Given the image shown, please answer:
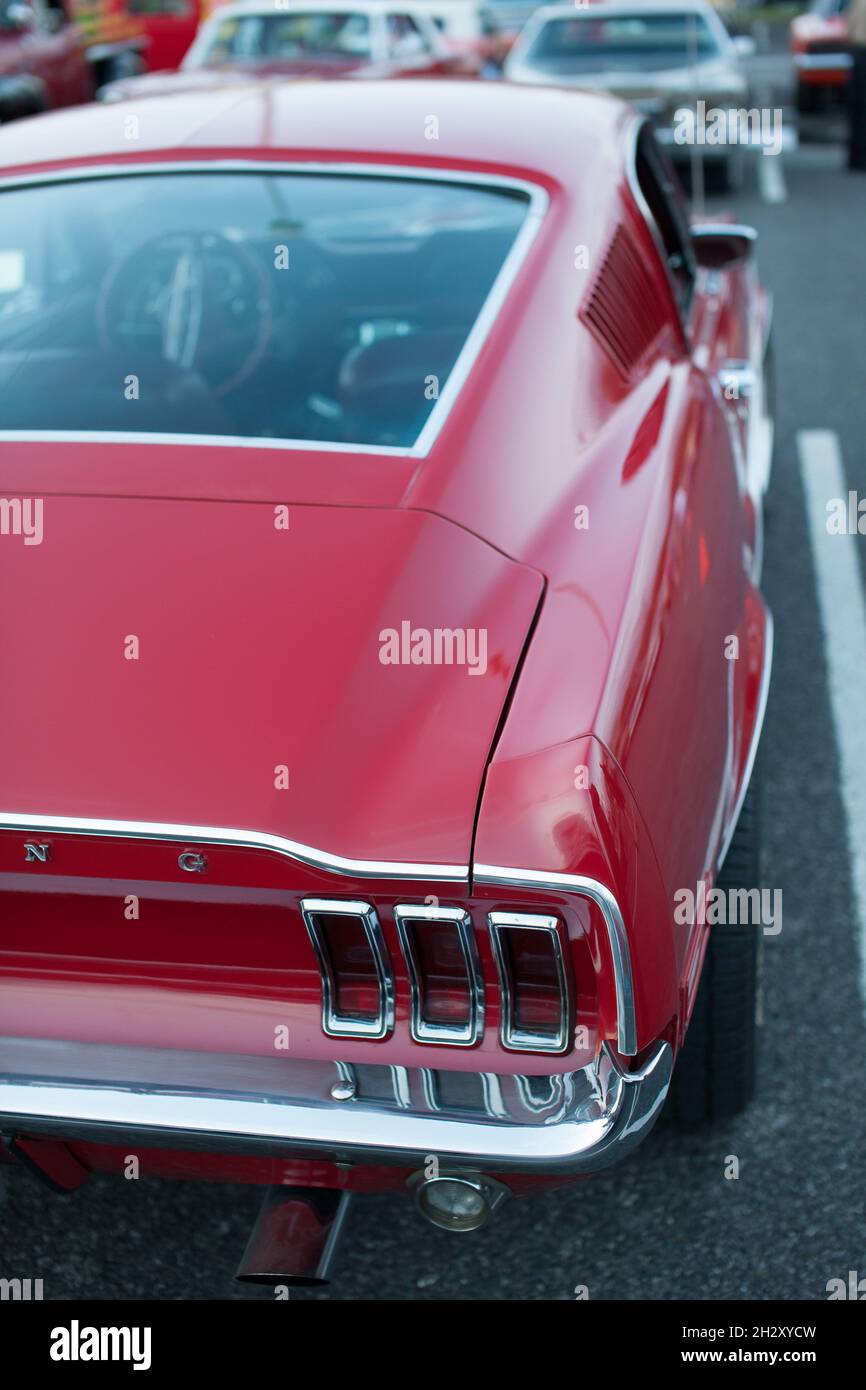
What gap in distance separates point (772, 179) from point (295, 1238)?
1040cm

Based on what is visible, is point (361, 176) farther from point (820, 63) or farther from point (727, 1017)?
point (820, 63)

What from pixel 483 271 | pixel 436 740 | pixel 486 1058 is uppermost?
pixel 483 271

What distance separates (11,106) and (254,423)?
895 cm

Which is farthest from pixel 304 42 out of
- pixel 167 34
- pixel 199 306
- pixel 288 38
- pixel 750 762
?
pixel 750 762

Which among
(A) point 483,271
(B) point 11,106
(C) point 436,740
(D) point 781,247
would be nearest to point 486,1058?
(C) point 436,740

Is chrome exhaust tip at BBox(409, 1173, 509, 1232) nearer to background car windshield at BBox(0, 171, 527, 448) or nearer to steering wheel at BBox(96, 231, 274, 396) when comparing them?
background car windshield at BBox(0, 171, 527, 448)

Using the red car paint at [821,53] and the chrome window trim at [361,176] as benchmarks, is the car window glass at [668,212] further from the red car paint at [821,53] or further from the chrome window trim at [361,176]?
the red car paint at [821,53]

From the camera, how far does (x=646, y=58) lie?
413 inches

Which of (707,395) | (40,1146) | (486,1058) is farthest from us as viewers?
(707,395)

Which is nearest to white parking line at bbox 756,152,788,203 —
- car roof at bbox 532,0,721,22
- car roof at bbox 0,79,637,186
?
car roof at bbox 532,0,721,22

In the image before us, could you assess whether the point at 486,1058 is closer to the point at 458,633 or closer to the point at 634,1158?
the point at 458,633

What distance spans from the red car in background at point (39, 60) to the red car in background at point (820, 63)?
6185 millimetres

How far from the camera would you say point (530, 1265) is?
2.20m

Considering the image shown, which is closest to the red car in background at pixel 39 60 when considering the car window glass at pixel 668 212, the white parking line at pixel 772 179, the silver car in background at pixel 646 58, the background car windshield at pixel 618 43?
the silver car in background at pixel 646 58
